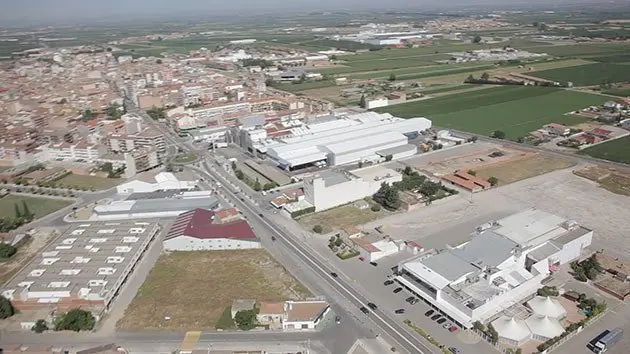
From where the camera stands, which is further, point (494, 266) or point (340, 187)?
point (340, 187)

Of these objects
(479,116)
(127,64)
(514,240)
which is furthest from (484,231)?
(127,64)

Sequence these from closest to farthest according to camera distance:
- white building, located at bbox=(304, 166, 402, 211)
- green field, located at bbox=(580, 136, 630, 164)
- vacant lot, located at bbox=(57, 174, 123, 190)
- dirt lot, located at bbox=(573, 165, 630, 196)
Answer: white building, located at bbox=(304, 166, 402, 211), dirt lot, located at bbox=(573, 165, 630, 196), vacant lot, located at bbox=(57, 174, 123, 190), green field, located at bbox=(580, 136, 630, 164)

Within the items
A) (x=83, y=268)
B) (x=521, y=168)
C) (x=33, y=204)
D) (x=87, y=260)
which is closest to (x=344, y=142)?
(x=521, y=168)

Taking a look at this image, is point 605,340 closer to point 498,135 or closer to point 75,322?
point 75,322

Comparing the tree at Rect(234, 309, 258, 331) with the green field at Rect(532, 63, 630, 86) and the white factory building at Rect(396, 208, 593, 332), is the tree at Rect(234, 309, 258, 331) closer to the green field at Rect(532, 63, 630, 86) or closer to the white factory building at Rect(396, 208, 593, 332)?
the white factory building at Rect(396, 208, 593, 332)

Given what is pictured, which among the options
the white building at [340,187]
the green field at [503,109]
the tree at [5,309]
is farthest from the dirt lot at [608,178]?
the tree at [5,309]

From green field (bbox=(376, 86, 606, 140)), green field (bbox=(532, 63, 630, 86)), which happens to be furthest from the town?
green field (bbox=(532, 63, 630, 86))
